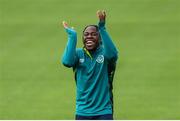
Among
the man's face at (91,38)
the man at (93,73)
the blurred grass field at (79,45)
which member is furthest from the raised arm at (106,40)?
the blurred grass field at (79,45)

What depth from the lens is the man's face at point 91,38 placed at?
10094 millimetres

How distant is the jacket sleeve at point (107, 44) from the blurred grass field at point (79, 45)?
4242mm

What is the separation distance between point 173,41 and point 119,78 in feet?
8.09

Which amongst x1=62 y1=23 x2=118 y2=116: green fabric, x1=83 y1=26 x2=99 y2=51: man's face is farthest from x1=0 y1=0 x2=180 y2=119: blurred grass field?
x1=83 y1=26 x2=99 y2=51: man's face

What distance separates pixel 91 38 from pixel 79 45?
25.6 ft

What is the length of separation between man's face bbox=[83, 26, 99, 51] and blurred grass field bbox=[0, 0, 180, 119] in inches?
168

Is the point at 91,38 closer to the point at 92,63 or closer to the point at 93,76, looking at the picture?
the point at 92,63

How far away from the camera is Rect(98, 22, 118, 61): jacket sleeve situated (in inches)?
393

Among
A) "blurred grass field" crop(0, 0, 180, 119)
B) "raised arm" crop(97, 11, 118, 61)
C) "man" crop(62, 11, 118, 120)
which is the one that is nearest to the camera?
"raised arm" crop(97, 11, 118, 61)

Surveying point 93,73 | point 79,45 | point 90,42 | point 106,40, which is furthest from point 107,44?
point 79,45

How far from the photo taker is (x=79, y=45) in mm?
17906

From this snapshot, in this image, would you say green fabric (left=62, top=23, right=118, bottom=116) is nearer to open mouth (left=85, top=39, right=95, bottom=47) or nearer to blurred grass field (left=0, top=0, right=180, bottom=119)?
open mouth (left=85, top=39, right=95, bottom=47)

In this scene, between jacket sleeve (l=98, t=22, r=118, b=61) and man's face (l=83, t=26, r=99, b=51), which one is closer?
jacket sleeve (l=98, t=22, r=118, b=61)

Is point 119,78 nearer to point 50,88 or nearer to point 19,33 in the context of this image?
point 50,88
